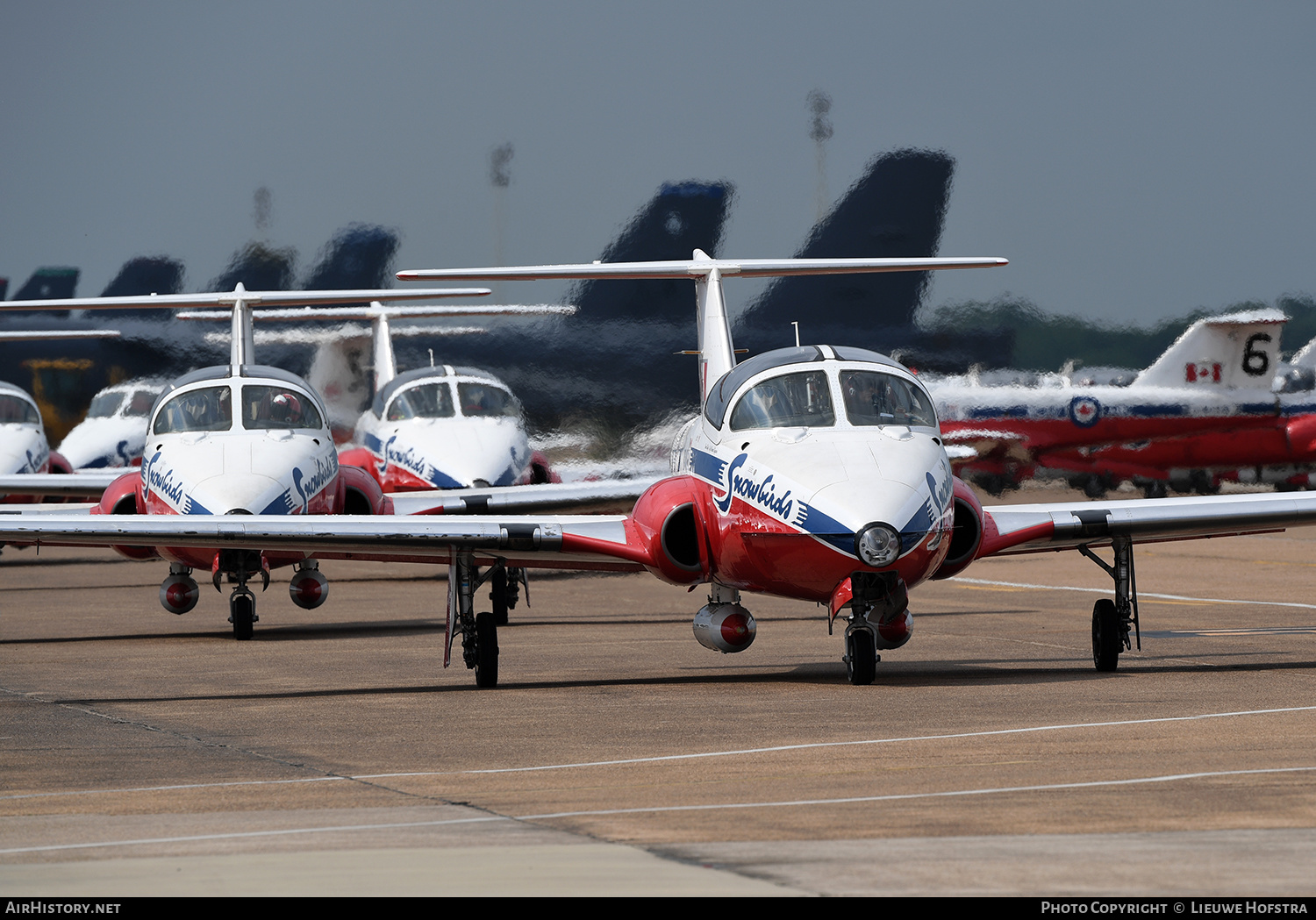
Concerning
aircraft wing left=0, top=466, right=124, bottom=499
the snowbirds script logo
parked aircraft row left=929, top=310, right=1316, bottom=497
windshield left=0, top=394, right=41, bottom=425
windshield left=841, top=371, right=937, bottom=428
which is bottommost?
parked aircraft row left=929, top=310, right=1316, bottom=497

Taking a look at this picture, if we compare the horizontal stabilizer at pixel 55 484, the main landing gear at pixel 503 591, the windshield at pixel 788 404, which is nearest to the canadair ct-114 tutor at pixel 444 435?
the main landing gear at pixel 503 591

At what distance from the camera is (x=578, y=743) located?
11.1 m

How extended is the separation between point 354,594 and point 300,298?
4.55m

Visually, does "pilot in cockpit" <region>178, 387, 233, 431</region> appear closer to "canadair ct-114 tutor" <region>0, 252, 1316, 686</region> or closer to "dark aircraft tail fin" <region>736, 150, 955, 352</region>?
"canadair ct-114 tutor" <region>0, 252, 1316, 686</region>

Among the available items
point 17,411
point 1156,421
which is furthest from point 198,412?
point 1156,421

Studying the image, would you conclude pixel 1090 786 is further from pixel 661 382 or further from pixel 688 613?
pixel 661 382

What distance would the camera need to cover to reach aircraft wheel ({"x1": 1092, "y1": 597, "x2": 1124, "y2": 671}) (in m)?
14.8

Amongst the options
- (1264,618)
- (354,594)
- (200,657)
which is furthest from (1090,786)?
(354,594)

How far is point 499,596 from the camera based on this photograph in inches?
801

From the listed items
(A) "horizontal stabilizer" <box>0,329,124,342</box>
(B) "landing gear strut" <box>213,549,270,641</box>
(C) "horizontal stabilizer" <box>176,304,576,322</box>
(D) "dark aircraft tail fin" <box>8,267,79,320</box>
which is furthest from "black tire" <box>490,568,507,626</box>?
(D) "dark aircraft tail fin" <box>8,267,79,320</box>

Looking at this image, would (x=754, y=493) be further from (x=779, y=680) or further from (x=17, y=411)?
(x=17, y=411)

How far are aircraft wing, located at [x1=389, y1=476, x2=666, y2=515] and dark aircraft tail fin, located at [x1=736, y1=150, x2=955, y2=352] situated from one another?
13144 millimetres

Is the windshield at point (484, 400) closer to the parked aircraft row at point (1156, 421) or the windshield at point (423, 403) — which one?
the windshield at point (423, 403)

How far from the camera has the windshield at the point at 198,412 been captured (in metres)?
20.6
